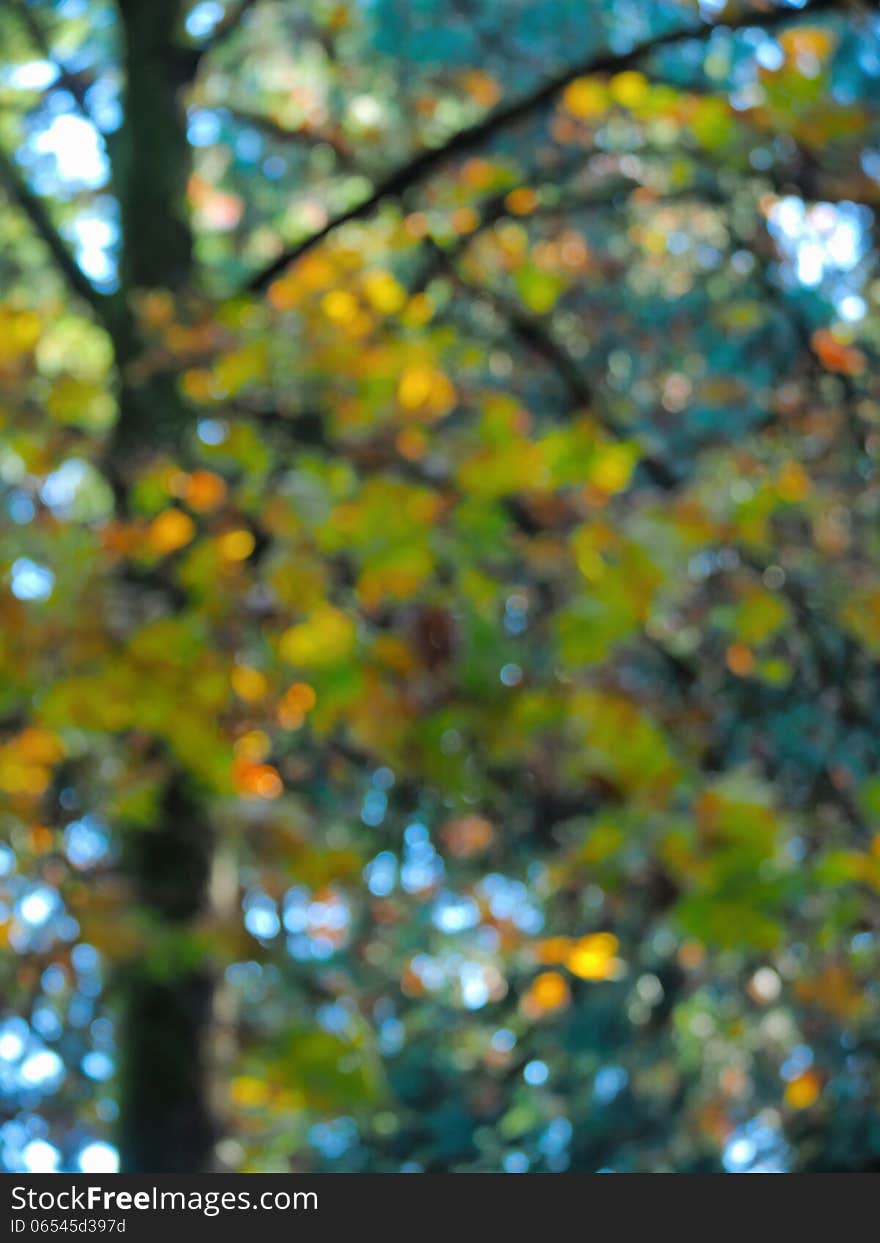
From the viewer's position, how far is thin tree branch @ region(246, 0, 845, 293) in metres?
5.02

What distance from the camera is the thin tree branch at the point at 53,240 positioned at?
568 centimetres

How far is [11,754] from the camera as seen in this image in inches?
185

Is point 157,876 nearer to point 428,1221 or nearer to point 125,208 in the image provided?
point 428,1221

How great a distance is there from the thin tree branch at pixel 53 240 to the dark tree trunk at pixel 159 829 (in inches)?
4.1

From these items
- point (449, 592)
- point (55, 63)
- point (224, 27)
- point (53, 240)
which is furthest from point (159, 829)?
point (55, 63)

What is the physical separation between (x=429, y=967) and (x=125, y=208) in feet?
12.5

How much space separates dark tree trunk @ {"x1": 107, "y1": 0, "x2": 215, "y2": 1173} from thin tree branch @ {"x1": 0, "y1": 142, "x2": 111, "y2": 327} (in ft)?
0.34

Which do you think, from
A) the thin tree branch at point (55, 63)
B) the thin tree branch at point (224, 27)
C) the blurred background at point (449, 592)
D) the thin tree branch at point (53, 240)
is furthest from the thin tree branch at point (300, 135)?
the thin tree branch at point (53, 240)

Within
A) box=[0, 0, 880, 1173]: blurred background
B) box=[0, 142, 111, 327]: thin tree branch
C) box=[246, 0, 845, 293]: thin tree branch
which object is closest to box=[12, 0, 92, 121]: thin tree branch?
box=[0, 0, 880, 1173]: blurred background

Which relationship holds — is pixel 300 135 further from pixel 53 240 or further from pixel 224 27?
pixel 53 240

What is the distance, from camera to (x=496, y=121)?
5.29m

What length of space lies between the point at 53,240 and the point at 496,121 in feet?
5.11

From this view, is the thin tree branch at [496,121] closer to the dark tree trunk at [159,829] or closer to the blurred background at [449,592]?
the blurred background at [449,592]

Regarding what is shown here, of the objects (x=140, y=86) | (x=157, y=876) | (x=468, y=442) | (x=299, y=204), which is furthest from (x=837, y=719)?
(x=299, y=204)
